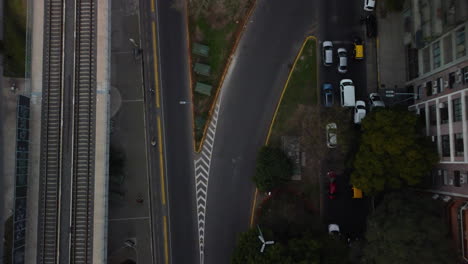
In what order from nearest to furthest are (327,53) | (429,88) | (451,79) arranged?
1. (451,79)
2. (429,88)
3. (327,53)

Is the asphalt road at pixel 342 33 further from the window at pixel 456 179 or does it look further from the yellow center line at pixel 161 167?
the yellow center line at pixel 161 167

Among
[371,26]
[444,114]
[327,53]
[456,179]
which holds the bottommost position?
[456,179]

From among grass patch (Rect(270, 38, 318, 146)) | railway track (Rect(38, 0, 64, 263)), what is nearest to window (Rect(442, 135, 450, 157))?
grass patch (Rect(270, 38, 318, 146))

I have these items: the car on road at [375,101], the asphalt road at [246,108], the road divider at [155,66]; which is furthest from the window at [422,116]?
the road divider at [155,66]

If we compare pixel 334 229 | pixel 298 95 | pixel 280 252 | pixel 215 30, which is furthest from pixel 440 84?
pixel 215 30

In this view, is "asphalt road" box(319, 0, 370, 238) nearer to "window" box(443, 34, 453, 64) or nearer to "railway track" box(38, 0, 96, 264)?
"window" box(443, 34, 453, 64)

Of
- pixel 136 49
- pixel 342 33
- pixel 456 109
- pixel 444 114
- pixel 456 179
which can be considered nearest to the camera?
pixel 456 109

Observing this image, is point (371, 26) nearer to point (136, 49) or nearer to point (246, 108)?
point (246, 108)
